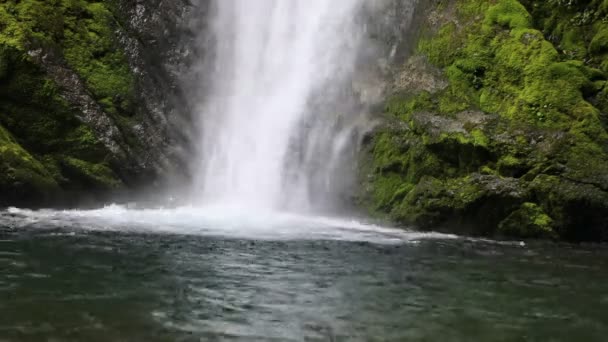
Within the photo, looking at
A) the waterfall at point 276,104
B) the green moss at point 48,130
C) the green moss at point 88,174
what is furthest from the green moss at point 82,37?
the waterfall at point 276,104

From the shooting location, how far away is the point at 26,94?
16969 millimetres

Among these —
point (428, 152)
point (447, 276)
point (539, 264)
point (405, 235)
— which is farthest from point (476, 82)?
point (447, 276)

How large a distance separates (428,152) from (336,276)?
320 inches

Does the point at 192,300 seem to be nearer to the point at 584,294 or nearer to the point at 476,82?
the point at 584,294

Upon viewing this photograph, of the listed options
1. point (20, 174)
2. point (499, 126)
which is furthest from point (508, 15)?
point (20, 174)

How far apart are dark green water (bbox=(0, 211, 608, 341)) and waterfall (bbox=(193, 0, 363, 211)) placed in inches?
293

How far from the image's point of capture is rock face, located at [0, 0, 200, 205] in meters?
16.6

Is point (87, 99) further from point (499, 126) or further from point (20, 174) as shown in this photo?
point (499, 126)

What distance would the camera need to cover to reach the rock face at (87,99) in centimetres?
1664

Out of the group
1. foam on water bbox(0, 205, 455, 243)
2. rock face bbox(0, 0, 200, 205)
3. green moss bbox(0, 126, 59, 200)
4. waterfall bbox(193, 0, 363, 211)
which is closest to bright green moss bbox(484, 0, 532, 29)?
waterfall bbox(193, 0, 363, 211)

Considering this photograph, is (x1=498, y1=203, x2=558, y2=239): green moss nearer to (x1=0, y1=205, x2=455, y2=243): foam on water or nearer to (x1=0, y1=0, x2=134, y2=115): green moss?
(x1=0, y1=205, x2=455, y2=243): foam on water

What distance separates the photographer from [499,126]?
14930mm

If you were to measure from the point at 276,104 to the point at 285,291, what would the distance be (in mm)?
13859

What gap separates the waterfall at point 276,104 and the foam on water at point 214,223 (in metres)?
2.28
